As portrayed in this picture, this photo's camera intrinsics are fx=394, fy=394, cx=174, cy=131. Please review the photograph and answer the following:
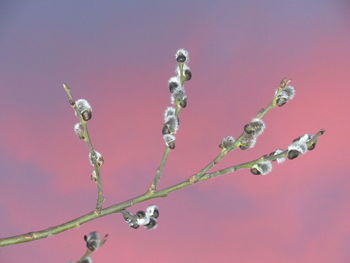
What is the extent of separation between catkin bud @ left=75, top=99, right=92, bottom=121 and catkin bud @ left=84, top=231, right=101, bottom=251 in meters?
0.68

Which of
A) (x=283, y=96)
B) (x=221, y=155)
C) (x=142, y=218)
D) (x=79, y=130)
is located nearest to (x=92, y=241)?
(x=142, y=218)

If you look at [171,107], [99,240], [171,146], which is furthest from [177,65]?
[99,240]

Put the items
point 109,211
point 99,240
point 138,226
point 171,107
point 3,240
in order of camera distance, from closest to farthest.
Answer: point 99,240, point 3,240, point 109,211, point 138,226, point 171,107

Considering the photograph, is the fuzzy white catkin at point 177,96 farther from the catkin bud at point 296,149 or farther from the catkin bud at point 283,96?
the catkin bud at point 296,149

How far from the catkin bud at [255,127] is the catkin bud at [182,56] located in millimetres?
523

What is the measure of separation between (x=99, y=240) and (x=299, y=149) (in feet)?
3.74

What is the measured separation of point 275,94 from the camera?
2.26 m

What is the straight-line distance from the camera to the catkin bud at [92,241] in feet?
5.49

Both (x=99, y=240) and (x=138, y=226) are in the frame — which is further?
(x=138, y=226)

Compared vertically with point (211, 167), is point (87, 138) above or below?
above

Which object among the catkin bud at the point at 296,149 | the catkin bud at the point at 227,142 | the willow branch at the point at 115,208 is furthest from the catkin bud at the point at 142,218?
the catkin bud at the point at 296,149

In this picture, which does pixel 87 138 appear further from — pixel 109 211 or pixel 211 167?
pixel 211 167

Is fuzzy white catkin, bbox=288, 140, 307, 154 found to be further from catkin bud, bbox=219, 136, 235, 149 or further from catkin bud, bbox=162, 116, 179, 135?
catkin bud, bbox=162, 116, 179, 135

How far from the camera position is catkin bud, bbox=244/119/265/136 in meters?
2.23
